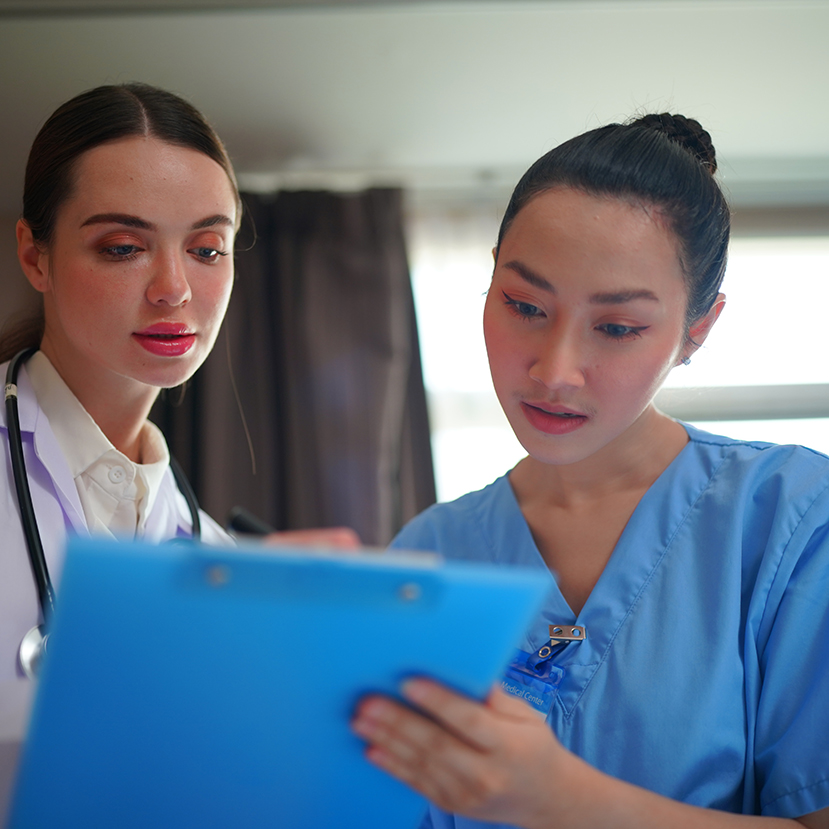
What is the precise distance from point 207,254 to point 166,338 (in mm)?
155

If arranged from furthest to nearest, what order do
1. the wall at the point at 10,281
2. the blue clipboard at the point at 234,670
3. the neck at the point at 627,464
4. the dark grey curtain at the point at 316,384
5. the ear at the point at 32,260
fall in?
the dark grey curtain at the point at 316,384
the wall at the point at 10,281
the ear at the point at 32,260
the neck at the point at 627,464
the blue clipboard at the point at 234,670

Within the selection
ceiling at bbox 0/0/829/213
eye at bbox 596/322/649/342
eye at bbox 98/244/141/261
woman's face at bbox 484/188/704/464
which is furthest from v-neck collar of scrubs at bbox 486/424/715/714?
ceiling at bbox 0/0/829/213

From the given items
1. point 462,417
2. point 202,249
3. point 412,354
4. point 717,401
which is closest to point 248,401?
point 412,354

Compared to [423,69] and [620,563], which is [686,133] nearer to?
[620,563]

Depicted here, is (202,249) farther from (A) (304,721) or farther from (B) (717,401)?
(B) (717,401)

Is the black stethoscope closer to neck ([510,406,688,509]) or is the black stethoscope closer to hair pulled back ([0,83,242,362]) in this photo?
hair pulled back ([0,83,242,362])

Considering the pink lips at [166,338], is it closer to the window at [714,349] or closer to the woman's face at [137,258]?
the woman's face at [137,258]

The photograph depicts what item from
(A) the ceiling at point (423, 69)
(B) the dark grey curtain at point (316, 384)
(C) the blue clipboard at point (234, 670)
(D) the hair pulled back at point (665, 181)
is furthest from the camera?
(B) the dark grey curtain at point (316, 384)

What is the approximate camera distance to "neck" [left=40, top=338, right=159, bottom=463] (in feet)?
4.00

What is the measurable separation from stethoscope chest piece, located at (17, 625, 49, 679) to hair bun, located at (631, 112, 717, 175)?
1.04 meters

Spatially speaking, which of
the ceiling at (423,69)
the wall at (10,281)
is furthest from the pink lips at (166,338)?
the ceiling at (423,69)

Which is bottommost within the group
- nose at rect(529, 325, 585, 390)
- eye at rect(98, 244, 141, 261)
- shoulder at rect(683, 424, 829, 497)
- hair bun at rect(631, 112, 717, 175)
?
shoulder at rect(683, 424, 829, 497)

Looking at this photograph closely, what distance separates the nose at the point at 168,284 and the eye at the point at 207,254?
54 mm

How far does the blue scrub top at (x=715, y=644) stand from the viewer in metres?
0.87
